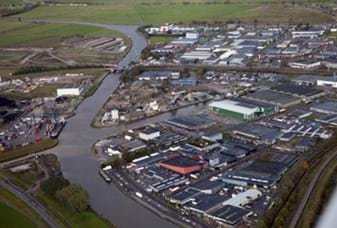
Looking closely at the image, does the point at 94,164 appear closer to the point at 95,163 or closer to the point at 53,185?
the point at 95,163

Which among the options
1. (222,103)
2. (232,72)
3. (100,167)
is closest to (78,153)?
(100,167)

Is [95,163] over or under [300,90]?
under

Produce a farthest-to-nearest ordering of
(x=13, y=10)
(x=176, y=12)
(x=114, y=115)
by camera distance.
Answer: (x=13, y=10)
(x=176, y=12)
(x=114, y=115)

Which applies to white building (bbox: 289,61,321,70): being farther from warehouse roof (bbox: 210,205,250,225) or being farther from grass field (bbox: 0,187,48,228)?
grass field (bbox: 0,187,48,228)

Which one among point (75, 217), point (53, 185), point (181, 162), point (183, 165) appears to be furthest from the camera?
point (181, 162)

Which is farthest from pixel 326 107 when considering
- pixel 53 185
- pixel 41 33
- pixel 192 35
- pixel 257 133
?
pixel 41 33

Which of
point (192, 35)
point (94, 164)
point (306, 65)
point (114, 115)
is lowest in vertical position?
point (94, 164)

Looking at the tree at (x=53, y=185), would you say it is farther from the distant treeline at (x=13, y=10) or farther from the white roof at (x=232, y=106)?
the distant treeline at (x=13, y=10)

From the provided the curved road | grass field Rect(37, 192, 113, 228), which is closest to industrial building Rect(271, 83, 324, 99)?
the curved road
